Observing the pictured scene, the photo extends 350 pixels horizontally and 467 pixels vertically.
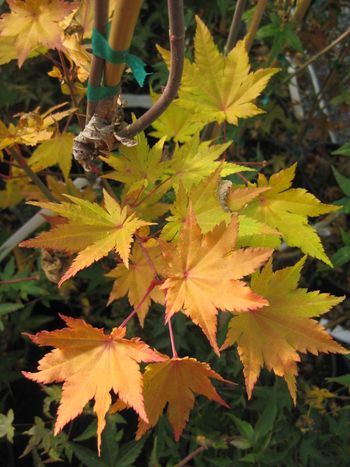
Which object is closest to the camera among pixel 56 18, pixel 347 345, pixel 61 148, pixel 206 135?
pixel 56 18

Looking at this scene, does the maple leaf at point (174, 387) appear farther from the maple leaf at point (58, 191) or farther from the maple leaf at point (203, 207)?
the maple leaf at point (58, 191)

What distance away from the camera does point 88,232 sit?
0.60 meters

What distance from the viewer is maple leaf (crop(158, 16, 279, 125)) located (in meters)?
0.72

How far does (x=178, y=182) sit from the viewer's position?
0.68 meters

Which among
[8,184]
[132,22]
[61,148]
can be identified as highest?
[132,22]

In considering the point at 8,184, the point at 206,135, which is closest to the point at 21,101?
the point at 8,184

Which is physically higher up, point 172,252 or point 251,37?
point 251,37

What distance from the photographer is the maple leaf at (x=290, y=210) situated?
673mm

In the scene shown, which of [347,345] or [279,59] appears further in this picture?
[347,345]

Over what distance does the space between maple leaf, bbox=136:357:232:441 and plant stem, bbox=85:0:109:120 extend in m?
0.33

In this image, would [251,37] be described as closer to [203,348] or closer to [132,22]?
[132,22]

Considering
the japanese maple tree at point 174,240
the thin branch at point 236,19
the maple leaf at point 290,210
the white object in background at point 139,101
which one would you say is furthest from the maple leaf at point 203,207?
the white object in background at point 139,101

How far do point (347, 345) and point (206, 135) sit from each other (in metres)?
0.68

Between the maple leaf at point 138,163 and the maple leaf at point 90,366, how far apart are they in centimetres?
24
